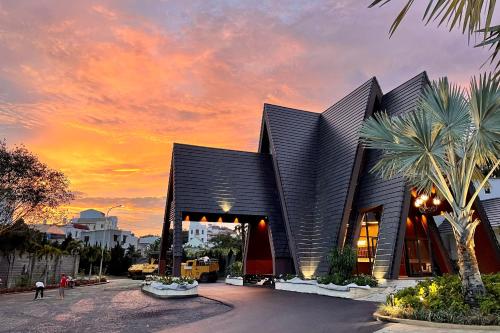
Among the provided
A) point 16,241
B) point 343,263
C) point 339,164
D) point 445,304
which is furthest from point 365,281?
point 16,241

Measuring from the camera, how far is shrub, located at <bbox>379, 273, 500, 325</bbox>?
8883mm

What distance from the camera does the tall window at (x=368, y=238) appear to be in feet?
73.2

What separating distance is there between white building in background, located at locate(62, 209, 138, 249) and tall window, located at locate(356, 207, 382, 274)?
52612 mm

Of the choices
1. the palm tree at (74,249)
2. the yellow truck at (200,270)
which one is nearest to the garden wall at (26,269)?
the palm tree at (74,249)

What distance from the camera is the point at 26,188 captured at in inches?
1032

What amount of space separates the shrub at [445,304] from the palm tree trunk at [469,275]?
17 cm

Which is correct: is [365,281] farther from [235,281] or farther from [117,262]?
[117,262]

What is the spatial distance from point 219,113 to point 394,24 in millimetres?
20377

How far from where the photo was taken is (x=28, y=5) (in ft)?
42.8

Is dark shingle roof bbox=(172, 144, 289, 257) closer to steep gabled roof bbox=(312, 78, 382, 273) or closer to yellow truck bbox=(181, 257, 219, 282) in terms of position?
steep gabled roof bbox=(312, 78, 382, 273)

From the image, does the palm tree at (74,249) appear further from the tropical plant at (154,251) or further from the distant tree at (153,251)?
the distant tree at (153,251)

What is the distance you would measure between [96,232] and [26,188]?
2265 inches

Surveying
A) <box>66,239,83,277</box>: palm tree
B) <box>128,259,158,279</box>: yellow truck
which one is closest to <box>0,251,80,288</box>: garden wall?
<box>66,239,83,277</box>: palm tree

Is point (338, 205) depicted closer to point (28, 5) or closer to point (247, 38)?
point (247, 38)
